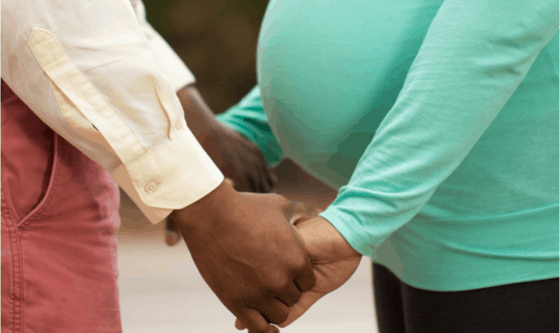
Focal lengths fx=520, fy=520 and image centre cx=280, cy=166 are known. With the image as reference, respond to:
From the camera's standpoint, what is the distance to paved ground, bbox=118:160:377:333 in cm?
199

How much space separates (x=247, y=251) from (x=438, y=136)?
225 mm

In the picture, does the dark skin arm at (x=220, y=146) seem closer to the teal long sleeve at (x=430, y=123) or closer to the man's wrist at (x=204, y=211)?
the teal long sleeve at (x=430, y=123)

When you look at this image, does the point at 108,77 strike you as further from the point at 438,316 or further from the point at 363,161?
the point at 438,316

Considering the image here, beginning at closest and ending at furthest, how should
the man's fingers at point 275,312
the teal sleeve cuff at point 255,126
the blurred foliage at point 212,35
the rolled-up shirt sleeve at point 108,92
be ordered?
the rolled-up shirt sleeve at point 108,92 → the man's fingers at point 275,312 → the teal sleeve cuff at point 255,126 → the blurred foliage at point 212,35

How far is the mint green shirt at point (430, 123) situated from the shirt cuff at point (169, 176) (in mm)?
146

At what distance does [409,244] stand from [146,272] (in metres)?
2.04

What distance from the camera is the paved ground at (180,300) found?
1991mm

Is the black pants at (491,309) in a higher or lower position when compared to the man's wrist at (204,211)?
lower

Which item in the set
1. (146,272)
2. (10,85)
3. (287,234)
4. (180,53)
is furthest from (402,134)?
(180,53)

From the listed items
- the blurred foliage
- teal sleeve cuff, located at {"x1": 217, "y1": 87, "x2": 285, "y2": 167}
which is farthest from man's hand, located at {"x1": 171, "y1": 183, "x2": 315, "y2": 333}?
the blurred foliage

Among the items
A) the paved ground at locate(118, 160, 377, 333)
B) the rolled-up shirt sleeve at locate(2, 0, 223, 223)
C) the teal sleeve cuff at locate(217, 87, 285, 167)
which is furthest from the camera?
the paved ground at locate(118, 160, 377, 333)

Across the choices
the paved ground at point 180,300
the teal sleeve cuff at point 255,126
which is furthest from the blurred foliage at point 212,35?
the teal sleeve cuff at point 255,126

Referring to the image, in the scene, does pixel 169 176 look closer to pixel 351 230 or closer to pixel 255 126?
pixel 351 230

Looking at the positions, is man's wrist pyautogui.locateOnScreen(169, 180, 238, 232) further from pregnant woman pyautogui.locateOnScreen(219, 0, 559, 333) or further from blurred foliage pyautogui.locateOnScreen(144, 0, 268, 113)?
blurred foliage pyautogui.locateOnScreen(144, 0, 268, 113)
